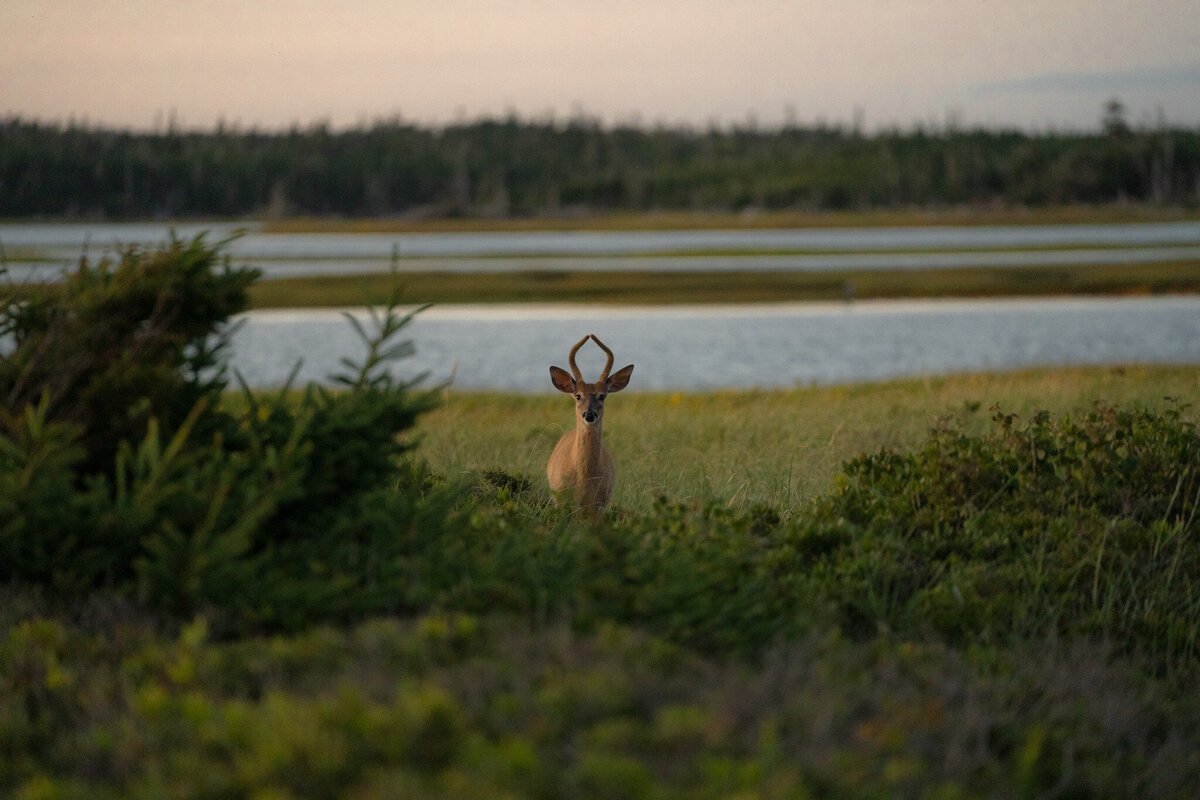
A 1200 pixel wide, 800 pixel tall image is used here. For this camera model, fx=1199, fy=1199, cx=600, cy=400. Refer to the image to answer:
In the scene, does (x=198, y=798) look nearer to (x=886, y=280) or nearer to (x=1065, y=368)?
(x=1065, y=368)

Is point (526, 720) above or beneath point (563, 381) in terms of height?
beneath

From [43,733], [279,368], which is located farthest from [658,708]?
[279,368]

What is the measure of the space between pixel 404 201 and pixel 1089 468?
11123cm

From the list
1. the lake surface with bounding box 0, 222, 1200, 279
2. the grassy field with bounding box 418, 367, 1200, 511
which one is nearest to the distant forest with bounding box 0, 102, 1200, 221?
the lake surface with bounding box 0, 222, 1200, 279

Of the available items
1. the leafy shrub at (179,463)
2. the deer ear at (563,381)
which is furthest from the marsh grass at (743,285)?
the leafy shrub at (179,463)

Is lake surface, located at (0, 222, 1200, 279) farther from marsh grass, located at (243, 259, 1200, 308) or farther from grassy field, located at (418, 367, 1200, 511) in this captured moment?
grassy field, located at (418, 367, 1200, 511)

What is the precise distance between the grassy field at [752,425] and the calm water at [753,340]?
207 inches

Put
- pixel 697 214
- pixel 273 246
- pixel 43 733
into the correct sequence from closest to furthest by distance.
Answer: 1. pixel 43 733
2. pixel 273 246
3. pixel 697 214

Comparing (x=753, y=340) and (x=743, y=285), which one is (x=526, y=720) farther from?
(x=743, y=285)

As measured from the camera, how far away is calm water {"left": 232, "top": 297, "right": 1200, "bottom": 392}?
1199 inches

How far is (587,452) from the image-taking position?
809 cm

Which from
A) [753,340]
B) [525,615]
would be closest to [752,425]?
[525,615]

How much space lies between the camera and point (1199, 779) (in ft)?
14.8

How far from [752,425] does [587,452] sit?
6.36 m
